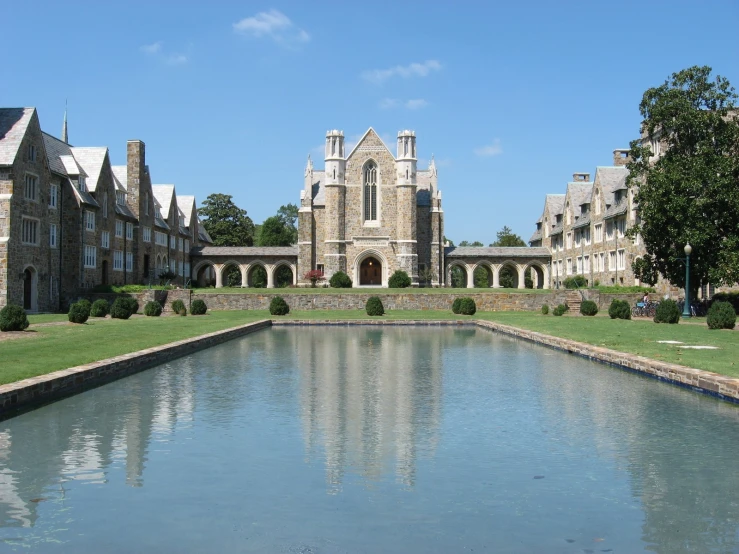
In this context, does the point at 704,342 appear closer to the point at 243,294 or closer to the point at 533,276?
the point at 243,294

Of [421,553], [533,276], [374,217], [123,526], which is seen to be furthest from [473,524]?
[533,276]

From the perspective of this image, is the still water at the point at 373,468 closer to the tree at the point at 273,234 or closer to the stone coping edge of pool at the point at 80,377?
the stone coping edge of pool at the point at 80,377

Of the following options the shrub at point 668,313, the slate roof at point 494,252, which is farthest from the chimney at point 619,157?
the shrub at point 668,313

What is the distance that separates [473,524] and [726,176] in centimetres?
3276

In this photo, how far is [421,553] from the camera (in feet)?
19.2

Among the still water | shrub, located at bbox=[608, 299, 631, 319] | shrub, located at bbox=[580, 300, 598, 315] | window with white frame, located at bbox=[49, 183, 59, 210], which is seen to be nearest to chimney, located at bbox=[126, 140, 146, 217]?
window with white frame, located at bbox=[49, 183, 59, 210]

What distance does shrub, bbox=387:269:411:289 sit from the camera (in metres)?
57.4

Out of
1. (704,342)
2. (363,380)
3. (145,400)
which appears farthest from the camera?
(704,342)

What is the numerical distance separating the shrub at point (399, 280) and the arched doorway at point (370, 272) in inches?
255

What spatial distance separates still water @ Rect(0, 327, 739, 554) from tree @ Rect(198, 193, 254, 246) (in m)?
70.7

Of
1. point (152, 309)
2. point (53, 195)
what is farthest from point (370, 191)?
point (152, 309)

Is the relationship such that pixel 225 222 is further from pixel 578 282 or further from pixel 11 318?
pixel 11 318

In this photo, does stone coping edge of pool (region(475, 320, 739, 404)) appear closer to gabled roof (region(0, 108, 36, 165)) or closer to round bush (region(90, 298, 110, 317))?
round bush (region(90, 298, 110, 317))

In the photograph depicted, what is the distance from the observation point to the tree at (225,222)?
279 feet
